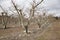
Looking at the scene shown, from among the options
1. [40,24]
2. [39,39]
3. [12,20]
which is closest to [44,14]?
[40,24]

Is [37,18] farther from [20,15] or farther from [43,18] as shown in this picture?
[20,15]

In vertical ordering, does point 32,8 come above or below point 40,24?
above

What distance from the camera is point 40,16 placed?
40406mm

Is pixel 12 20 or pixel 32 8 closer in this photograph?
pixel 32 8

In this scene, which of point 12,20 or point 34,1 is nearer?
point 34,1

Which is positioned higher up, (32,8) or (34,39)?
(32,8)

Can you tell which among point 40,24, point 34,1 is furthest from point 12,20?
point 34,1

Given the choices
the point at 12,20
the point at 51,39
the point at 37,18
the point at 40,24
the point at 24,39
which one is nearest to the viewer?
the point at 51,39

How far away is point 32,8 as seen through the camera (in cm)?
2044

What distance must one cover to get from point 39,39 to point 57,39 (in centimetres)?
170

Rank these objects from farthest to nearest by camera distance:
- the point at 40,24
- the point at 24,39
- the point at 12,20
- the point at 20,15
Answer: the point at 12,20, the point at 40,24, the point at 20,15, the point at 24,39

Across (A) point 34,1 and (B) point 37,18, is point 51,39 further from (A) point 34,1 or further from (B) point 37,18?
(B) point 37,18

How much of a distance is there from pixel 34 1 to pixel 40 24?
14.5m

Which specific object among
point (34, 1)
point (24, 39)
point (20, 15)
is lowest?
point (24, 39)
